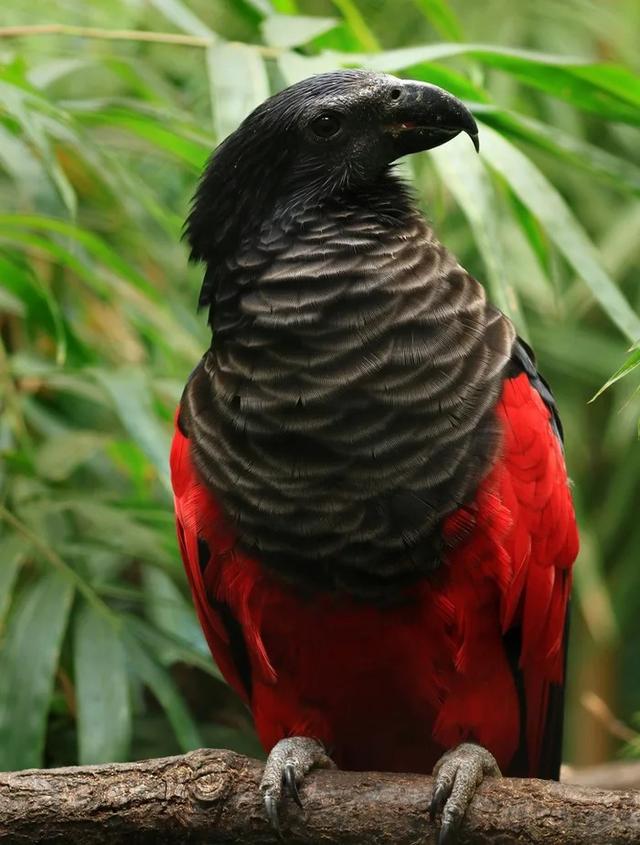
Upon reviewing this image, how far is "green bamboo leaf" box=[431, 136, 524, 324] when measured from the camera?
2809 mm

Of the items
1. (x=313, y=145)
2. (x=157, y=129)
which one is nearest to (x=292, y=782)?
(x=313, y=145)

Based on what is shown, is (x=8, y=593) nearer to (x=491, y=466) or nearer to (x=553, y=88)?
(x=491, y=466)

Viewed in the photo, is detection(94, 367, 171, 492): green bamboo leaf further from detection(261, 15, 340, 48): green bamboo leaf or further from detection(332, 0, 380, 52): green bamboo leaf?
detection(332, 0, 380, 52): green bamboo leaf

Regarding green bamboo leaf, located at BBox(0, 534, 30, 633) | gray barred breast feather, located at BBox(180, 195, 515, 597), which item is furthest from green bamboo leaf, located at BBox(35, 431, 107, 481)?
gray barred breast feather, located at BBox(180, 195, 515, 597)

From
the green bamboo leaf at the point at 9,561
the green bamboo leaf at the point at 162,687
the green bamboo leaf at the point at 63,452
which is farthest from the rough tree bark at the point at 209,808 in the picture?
the green bamboo leaf at the point at 63,452

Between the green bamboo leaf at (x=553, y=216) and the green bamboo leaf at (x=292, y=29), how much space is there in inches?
19.8

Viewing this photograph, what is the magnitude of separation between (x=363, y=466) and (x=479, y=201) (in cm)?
77

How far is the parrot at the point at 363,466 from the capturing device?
8.00 ft

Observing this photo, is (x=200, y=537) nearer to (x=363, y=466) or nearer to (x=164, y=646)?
(x=363, y=466)

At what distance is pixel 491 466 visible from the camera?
2.47m

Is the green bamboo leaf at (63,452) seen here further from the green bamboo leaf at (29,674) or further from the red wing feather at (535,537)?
the red wing feather at (535,537)

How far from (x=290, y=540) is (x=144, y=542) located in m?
1.12

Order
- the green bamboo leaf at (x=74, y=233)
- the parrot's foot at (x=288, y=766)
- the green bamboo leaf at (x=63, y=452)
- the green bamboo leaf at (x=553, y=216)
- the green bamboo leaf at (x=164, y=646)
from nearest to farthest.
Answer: the parrot's foot at (x=288, y=766)
the green bamboo leaf at (x=553, y=216)
the green bamboo leaf at (x=74, y=233)
the green bamboo leaf at (x=164, y=646)
the green bamboo leaf at (x=63, y=452)

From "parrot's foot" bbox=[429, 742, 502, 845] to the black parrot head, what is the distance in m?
1.21
